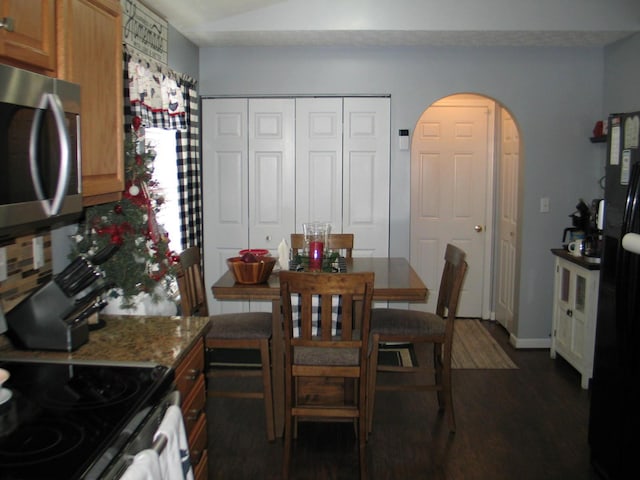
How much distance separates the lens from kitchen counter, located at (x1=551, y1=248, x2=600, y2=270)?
3977 mm

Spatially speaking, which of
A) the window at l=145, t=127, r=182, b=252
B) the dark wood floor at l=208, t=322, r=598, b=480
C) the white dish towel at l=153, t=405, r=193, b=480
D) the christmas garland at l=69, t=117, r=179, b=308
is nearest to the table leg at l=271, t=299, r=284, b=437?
the dark wood floor at l=208, t=322, r=598, b=480

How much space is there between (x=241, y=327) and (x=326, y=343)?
648mm

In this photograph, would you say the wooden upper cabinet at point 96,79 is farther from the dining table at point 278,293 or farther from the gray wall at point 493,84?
the gray wall at point 493,84

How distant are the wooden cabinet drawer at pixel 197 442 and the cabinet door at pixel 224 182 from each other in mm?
2644

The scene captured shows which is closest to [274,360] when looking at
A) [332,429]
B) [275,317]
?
[275,317]

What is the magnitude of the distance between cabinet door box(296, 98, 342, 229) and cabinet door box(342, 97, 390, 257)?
0.06m

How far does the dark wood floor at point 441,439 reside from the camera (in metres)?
3.00

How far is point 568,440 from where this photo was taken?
A: 10.8 ft

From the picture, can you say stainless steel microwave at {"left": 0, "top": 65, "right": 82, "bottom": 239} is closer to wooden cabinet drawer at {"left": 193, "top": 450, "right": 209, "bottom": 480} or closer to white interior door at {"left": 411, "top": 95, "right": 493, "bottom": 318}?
wooden cabinet drawer at {"left": 193, "top": 450, "right": 209, "bottom": 480}

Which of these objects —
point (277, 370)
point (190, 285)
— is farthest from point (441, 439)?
point (190, 285)

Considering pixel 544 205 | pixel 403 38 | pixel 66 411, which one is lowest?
pixel 66 411

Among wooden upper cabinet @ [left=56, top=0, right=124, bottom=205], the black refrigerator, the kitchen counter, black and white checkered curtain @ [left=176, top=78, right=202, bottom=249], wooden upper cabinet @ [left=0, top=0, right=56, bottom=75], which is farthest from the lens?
black and white checkered curtain @ [left=176, top=78, right=202, bottom=249]

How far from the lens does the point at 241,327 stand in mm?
3330

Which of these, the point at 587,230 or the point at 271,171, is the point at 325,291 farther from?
the point at 587,230
